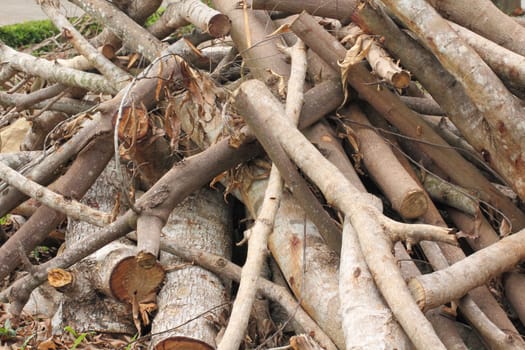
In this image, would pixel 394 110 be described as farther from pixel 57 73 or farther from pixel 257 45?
pixel 57 73

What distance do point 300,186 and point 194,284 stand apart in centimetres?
83

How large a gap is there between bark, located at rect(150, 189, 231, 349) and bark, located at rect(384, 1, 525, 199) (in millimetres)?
1471

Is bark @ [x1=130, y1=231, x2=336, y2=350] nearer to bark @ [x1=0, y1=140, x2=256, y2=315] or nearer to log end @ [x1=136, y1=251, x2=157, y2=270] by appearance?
bark @ [x1=0, y1=140, x2=256, y2=315]

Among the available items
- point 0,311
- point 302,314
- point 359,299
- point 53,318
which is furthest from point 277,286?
point 0,311

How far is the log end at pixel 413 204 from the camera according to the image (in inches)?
145

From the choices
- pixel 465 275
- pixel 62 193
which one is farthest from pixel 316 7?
pixel 465 275

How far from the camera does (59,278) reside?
162 inches

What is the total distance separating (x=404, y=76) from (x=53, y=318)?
2131 millimetres

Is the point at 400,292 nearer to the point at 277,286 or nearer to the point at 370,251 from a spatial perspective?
the point at 370,251

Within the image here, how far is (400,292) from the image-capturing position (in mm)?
2926

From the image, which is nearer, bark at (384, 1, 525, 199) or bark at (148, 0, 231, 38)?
bark at (384, 1, 525, 199)

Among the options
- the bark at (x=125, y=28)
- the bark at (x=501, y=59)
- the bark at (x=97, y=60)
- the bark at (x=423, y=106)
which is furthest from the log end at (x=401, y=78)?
the bark at (x=97, y=60)

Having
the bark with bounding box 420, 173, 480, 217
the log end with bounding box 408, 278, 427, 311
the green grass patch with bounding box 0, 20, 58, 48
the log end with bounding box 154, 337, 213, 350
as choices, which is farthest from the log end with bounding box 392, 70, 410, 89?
the green grass patch with bounding box 0, 20, 58, 48

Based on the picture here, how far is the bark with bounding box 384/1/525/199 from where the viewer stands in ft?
11.4
